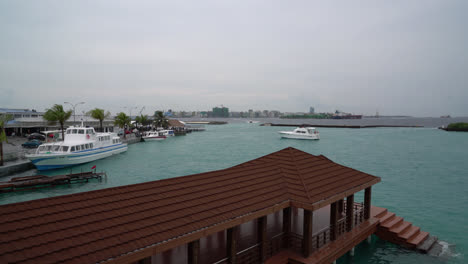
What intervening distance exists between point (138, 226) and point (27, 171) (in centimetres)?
3887

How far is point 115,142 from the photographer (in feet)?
179

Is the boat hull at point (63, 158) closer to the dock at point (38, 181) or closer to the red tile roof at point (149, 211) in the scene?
the dock at point (38, 181)

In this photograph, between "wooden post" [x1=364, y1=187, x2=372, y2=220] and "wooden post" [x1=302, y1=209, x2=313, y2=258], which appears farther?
"wooden post" [x1=364, y1=187, x2=372, y2=220]

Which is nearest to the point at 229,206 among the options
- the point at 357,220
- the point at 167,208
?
the point at 167,208

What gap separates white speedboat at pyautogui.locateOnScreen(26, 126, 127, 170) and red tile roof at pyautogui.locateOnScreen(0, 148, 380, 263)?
35582mm

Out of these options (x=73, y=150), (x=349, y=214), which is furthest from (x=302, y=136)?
(x=349, y=214)

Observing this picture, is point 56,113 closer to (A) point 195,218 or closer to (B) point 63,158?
(B) point 63,158

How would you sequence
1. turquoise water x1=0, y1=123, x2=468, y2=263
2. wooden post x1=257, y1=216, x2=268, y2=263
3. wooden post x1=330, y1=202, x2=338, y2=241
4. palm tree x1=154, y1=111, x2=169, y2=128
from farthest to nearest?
palm tree x1=154, y1=111, x2=169, y2=128 → turquoise water x1=0, y1=123, x2=468, y2=263 → wooden post x1=330, y1=202, x2=338, y2=241 → wooden post x1=257, y1=216, x2=268, y2=263

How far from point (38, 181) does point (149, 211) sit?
26.4 metres

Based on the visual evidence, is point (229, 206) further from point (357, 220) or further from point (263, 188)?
point (357, 220)

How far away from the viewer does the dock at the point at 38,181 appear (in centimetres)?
2633

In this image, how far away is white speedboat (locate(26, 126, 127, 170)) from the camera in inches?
1469

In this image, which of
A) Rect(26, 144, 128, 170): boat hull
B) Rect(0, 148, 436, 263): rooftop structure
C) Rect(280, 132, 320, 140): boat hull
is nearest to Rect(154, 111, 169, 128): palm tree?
Rect(280, 132, 320, 140): boat hull

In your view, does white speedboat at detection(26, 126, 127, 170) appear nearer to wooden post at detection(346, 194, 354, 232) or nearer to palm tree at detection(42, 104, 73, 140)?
palm tree at detection(42, 104, 73, 140)
